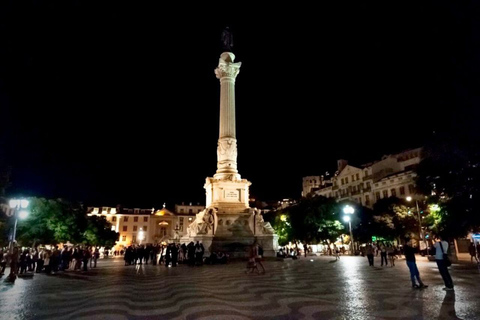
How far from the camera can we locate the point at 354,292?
10.8m

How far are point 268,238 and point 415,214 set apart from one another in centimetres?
2612

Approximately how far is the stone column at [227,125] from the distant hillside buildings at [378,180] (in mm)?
29262

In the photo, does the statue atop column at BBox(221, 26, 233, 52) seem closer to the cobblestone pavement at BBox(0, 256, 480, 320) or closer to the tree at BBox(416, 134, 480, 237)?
the tree at BBox(416, 134, 480, 237)

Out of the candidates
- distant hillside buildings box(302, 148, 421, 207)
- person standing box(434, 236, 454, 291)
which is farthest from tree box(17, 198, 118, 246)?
person standing box(434, 236, 454, 291)

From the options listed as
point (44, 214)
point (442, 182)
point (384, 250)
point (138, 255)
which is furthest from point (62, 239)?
point (442, 182)

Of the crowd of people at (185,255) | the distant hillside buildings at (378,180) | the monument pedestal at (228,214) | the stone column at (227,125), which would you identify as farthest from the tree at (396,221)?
the crowd of people at (185,255)

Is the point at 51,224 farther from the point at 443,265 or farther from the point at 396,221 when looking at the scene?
the point at 396,221

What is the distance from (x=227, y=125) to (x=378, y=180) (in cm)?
3740

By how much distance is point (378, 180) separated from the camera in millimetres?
62375

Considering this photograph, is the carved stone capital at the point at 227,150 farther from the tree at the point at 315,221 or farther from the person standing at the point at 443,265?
the person standing at the point at 443,265

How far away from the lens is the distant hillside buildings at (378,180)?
57469mm

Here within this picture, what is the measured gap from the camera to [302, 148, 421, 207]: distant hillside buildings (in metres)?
57.5

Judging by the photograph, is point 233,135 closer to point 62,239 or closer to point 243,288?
point 243,288

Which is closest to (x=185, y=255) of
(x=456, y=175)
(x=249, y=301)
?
(x=249, y=301)
